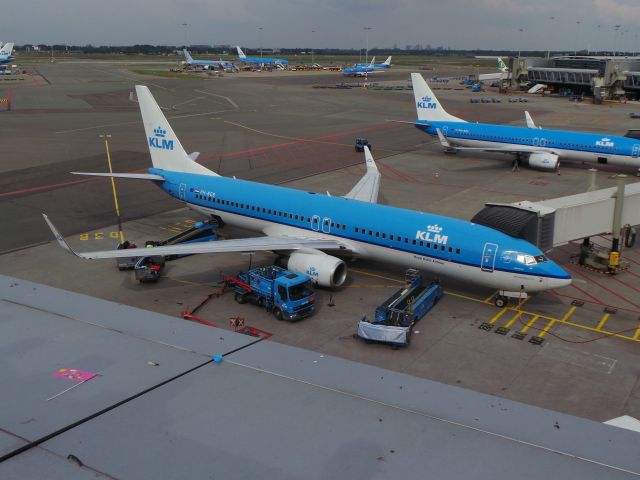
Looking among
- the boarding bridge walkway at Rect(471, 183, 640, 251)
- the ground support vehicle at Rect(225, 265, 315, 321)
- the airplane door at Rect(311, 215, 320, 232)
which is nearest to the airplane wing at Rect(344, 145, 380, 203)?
the airplane door at Rect(311, 215, 320, 232)

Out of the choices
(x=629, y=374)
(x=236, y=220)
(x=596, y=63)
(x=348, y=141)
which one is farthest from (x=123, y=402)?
(x=596, y=63)

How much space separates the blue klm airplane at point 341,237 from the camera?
87.8ft

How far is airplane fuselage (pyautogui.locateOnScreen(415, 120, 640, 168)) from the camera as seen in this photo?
56.8 meters

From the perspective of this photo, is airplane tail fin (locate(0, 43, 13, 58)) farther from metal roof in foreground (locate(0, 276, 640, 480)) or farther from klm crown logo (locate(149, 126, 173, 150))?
metal roof in foreground (locate(0, 276, 640, 480))

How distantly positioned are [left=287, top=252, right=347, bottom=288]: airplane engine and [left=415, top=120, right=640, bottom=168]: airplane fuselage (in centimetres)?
4018

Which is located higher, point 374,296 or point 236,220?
point 236,220

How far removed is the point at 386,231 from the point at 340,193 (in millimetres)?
21217

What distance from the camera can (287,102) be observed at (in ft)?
399

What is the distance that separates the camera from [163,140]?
1524 inches

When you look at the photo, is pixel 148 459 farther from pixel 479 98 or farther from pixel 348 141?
pixel 479 98

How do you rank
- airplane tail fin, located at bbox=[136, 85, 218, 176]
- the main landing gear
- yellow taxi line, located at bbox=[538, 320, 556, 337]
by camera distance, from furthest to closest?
1. airplane tail fin, located at bbox=[136, 85, 218, 176]
2. the main landing gear
3. yellow taxi line, located at bbox=[538, 320, 556, 337]

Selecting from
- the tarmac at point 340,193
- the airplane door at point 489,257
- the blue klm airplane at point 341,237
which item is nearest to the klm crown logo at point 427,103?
the tarmac at point 340,193

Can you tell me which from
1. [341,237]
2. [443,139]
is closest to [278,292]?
[341,237]

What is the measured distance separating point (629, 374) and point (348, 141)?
197 ft
